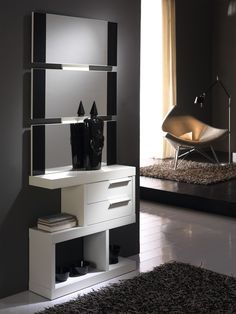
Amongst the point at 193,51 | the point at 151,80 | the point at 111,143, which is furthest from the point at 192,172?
the point at 111,143

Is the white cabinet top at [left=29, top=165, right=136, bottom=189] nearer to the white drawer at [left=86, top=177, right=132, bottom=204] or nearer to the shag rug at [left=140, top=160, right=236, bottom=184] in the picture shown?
the white drawer at [left=86, top=177, right=132, bottom=204]

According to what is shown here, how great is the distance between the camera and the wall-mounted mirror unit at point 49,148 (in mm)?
3350

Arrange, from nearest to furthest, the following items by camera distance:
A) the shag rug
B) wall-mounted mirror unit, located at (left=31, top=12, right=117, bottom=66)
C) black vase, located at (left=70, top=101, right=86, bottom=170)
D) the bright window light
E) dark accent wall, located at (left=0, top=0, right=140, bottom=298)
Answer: dark accent wall, located at (left=0, top=0, right=140, bottom=298) → wall-mounted mirror unit, located at (left=31, top=12, right=117, bottom=66) → black vase, located at (left=70, top=101, right=86, bottom=170) → the shag rug → the bright window light

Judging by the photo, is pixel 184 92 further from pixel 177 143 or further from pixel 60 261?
pixel 60 261

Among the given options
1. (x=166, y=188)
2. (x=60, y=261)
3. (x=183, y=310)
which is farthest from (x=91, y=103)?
(x=166, y=188)

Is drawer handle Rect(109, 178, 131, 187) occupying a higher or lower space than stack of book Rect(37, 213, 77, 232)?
higher

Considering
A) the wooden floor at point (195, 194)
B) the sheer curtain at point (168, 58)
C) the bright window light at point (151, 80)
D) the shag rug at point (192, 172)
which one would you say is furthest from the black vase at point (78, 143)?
the sheer curtain at point (168, 58)

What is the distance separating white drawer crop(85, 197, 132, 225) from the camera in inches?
135

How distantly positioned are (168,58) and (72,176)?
5.15 metres

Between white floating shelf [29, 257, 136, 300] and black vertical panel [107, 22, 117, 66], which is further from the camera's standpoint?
black vertical panel [107, 22, 117, 66]

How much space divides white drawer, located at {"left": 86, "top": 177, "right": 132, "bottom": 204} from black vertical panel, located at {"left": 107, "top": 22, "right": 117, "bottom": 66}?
31.1 inches

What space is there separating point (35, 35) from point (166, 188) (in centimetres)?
295

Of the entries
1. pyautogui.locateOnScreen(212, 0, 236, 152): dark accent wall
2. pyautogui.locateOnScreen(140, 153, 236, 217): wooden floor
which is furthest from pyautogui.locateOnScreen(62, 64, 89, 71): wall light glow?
pyautogui.locateOnScreen(212, 0, 236, 152): dark accent wall

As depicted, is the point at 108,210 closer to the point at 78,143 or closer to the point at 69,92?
the point at 78,143
